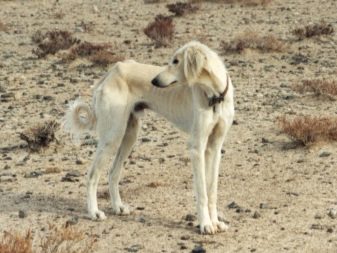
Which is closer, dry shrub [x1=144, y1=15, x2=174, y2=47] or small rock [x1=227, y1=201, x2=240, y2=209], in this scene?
small rock [x1=227, y1=201, x2=240, y2=209]

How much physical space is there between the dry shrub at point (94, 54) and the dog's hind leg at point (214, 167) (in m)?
7.78

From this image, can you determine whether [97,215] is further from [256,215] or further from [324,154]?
[324,154]

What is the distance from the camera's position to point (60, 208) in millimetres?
7414

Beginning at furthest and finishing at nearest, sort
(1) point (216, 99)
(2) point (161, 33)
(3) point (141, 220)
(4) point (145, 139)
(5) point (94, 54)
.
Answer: (2) point (161, 33), (5) point (94, 54), (4) point (145, 139), (3) point (141, 220), (1) point (216, 99)

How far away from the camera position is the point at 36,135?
9391 millimetres

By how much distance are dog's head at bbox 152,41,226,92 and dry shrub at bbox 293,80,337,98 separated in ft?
17.1

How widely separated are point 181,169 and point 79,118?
62.6 inches

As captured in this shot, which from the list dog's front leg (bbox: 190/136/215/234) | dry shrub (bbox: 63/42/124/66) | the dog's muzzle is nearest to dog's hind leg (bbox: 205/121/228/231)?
dog's front leg (bbox: 190/136/215/234)

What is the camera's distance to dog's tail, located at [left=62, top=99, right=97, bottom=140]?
7.45m

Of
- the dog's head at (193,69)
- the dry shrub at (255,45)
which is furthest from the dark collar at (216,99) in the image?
the dry shrub at (255,45)

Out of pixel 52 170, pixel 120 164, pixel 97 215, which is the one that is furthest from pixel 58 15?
pixel 97 215

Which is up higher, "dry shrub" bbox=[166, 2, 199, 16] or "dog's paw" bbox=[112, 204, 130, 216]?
"dog's paw" bbox=[112, 204, 130, 216]

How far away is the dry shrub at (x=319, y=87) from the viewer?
11.4 metres

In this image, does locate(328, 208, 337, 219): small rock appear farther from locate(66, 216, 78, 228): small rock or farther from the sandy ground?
locate(66, 216, 78, 228): small rock
